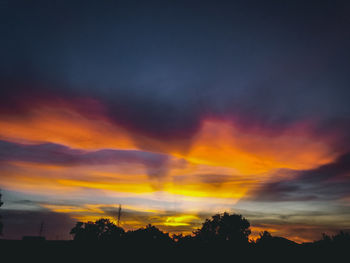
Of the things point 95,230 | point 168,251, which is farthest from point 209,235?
point 168,251

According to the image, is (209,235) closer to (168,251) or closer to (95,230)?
(95,230)

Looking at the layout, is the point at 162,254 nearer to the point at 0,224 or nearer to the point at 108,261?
the point at 108,261

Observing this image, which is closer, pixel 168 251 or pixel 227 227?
pixel 168 251

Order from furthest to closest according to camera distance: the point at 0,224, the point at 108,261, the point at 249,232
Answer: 1. the point at 249,232
2. the point at 0,224
3. the point at 108,261

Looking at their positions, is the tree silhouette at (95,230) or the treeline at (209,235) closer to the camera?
the treeline at (209,235)

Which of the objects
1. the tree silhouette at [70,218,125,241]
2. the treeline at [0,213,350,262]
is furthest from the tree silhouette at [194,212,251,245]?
the treeline at [0,213,350,262]

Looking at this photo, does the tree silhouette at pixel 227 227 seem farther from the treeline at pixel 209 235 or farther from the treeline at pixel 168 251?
the treeline at pixel 168 251

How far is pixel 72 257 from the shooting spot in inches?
910

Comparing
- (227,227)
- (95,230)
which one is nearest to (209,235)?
(227,227)

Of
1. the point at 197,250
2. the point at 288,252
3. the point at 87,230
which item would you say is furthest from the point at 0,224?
the point at 288,252

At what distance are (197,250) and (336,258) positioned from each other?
13.4m

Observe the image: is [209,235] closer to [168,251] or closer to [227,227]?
[227,227]

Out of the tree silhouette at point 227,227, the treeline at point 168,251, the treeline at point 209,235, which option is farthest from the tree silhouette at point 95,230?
the treeline at point 168,251

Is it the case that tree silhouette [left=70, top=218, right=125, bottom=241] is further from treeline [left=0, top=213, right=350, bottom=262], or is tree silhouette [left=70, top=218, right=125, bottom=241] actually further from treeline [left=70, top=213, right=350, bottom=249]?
treeline [left=0, top=213, right=350, bottom=262]
